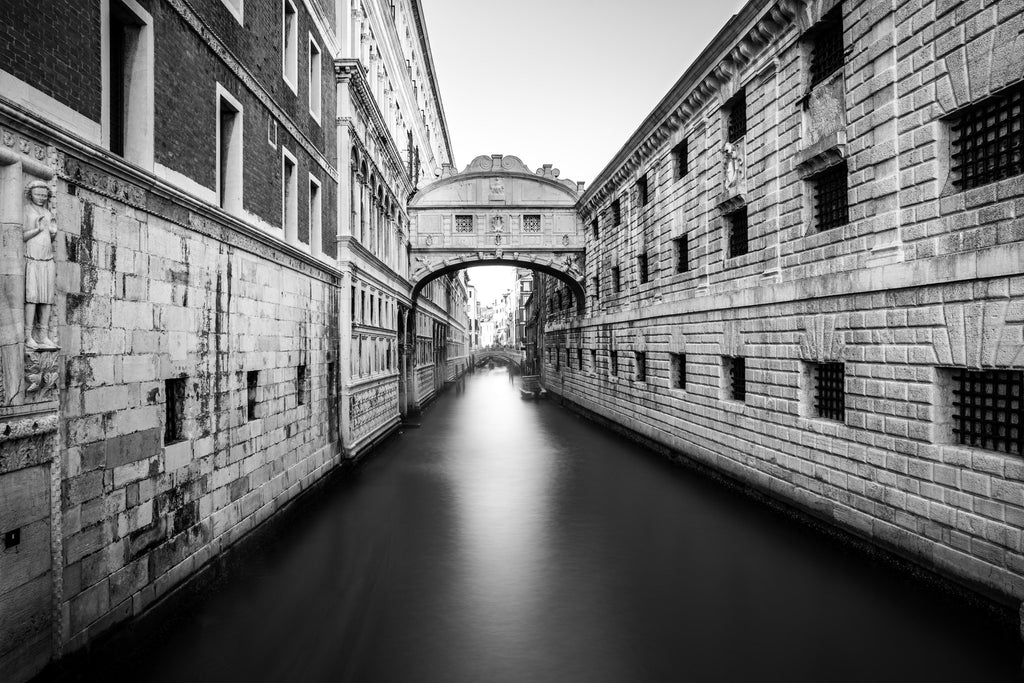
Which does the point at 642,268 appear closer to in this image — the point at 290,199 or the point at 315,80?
the point at 315,80

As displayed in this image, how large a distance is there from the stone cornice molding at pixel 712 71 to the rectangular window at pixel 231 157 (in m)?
10.3

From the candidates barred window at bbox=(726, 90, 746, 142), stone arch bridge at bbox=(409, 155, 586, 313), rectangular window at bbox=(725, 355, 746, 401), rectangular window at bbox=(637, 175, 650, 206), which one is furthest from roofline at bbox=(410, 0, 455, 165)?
rectangular window at bbox=(725, 355, 746, 401)

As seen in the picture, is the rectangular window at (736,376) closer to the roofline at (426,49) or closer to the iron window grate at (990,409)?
the iron window grate at (990,409)

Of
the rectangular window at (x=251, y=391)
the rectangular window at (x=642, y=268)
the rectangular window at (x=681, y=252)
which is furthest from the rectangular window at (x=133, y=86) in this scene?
the rectangular window at (x=642, y=268)

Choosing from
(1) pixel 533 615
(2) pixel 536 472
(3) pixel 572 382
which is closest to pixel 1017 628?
(1) pixel 533 615

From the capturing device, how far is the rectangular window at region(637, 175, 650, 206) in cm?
2000

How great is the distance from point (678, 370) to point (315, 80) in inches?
500

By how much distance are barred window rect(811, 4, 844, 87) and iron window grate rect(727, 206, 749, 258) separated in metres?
3.28

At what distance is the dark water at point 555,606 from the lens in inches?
237

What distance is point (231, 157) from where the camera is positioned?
9469mm

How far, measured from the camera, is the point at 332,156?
15148 mm

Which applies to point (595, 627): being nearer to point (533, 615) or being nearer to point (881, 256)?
point (533, 615)

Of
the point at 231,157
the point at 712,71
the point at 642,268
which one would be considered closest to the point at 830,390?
the point at 712,71

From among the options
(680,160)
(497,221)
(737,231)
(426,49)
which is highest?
(426,49)
